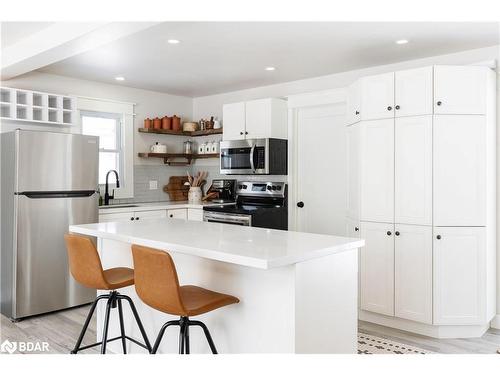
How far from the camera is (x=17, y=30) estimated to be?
11.5 ft

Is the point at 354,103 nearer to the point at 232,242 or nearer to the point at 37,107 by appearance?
the point at 232,242

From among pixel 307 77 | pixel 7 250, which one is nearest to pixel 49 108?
pixel 7 250

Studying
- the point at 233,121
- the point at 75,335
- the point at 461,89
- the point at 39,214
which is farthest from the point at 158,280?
the point at 233,121

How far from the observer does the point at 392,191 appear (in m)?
3.77

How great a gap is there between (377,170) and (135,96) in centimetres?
332

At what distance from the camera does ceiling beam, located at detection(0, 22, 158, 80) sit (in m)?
3.03

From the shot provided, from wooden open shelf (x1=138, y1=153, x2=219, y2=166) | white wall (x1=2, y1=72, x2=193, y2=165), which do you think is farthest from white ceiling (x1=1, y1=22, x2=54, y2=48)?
wooden open shelf (x1=138, y1=153, x2=219, y2=166)

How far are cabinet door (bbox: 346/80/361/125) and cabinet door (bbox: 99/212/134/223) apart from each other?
8.17 feet

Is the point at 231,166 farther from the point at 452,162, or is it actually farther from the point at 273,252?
the point at 273,252

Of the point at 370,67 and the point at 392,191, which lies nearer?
the point at 392,191

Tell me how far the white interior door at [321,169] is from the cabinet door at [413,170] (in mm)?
1010

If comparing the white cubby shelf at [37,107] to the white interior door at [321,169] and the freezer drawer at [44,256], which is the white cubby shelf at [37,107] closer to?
the freezer drawer at [44,256]

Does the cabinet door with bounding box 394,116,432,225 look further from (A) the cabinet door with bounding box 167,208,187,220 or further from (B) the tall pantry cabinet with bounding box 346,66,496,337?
(A) the cabinet door with bounding box 167,208,187,220

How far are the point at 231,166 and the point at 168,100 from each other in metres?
1.48
